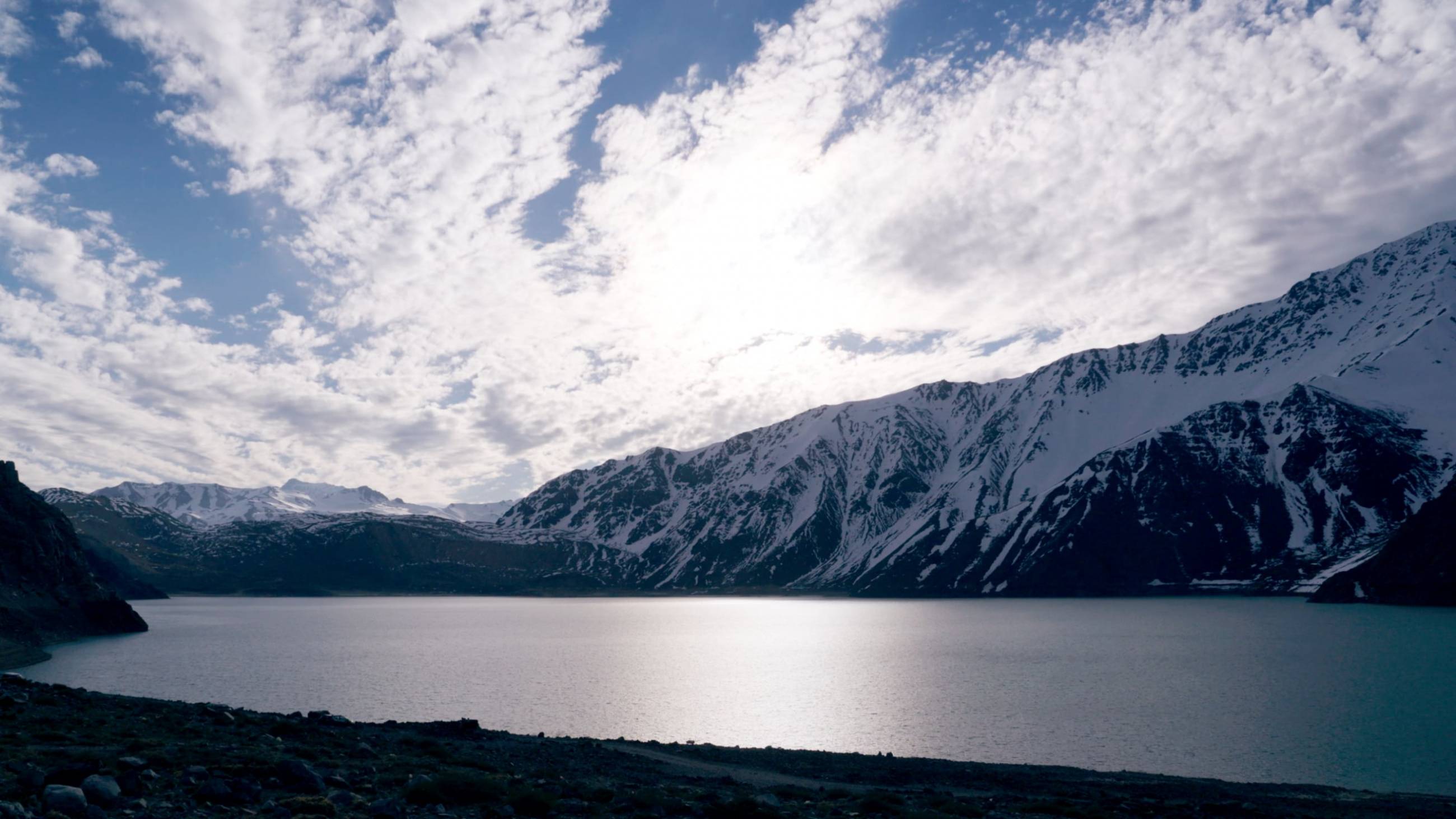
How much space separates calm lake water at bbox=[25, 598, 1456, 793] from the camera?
184 feet

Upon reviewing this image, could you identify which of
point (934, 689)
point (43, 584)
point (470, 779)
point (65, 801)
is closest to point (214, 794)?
point (65, 801)

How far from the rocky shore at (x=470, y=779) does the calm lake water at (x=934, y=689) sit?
10.2 metres

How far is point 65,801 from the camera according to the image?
56.7 ft

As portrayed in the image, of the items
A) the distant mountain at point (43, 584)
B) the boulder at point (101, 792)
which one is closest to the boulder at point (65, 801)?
the boulder at point (101, 792)

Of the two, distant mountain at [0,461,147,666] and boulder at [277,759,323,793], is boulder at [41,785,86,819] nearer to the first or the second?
boulder at [277,759,323,793]

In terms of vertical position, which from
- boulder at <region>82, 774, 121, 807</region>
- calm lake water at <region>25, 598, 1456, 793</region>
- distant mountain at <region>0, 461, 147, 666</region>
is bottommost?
calm lake water at <region>25, 598, 1456, 793</region>

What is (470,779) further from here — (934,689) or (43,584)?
(43,584)

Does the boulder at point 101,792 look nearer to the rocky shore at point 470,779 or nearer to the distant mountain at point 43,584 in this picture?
the rocky shore at point 470,779

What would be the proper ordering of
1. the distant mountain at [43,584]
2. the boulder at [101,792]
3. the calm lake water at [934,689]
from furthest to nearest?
the distant mountain at [43,584]
the calm lake water at [934,689]
the boulder at [101,792]

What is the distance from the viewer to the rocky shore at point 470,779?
20375 millimetres

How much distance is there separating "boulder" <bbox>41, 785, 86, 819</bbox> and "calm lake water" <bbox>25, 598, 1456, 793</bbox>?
4562 centimetres

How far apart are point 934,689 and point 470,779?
67.0 m

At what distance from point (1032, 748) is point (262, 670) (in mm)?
81646

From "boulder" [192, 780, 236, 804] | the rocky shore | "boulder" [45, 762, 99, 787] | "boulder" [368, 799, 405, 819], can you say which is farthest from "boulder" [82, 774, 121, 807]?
"boulder" [368, 799, 405, 819]
